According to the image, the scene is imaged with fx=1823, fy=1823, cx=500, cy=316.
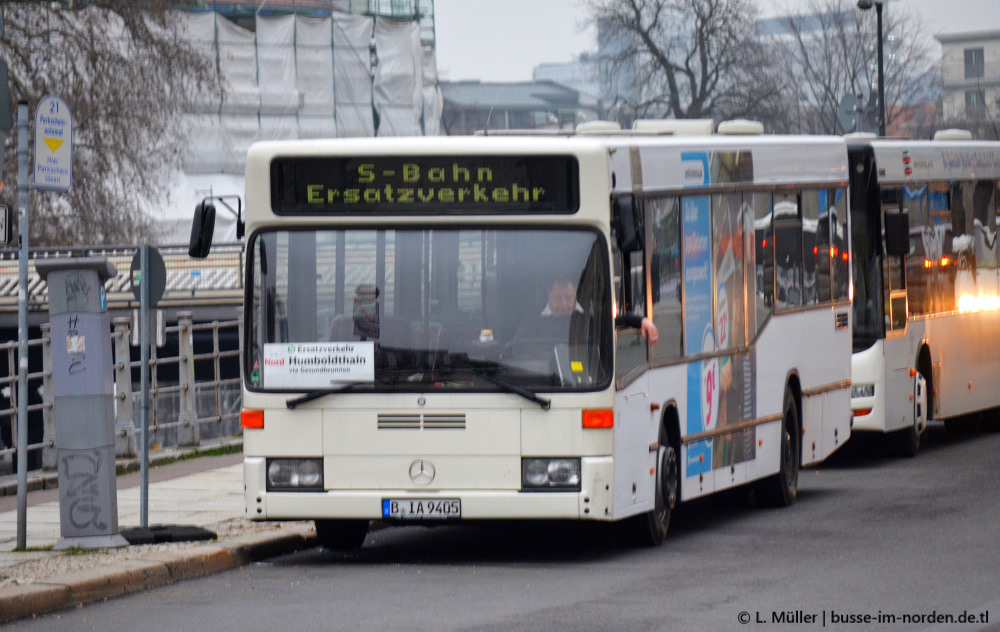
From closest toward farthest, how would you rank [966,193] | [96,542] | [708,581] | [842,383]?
[708,581] → [96,542] → [842,383] → [966,193]

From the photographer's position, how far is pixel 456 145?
1067 centimetres

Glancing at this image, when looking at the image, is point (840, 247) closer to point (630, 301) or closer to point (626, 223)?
point (630, 301)

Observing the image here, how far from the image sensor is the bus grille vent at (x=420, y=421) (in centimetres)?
1058

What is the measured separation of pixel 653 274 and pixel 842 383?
4.69m

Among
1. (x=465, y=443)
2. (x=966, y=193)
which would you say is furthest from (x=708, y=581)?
(x=966, y=193)

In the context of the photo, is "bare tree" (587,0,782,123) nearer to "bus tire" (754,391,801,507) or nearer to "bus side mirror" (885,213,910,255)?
"bus side mirror" (885,213,910,255)

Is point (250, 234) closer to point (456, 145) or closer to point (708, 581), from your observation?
point (456, 145)

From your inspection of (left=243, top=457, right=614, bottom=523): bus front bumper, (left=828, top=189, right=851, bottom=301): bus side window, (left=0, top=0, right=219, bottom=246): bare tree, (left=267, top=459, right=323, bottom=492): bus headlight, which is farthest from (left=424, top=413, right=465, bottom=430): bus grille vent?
(left=0, top=0, right=219, bottom=246): bare tree

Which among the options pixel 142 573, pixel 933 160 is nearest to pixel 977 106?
pixel 933 160

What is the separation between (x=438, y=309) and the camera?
1055 centimetres

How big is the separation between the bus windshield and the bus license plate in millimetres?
657

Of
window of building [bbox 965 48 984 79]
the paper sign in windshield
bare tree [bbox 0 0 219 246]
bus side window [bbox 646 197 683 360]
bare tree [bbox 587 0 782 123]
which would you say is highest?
window of building [bbox 965 48 984 79]

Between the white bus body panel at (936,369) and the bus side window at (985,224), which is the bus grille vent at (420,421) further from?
the bus side window at (985,224)

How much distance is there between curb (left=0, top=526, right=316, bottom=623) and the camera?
9.38m
